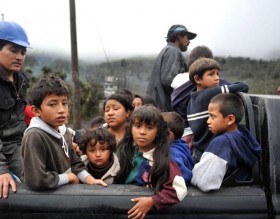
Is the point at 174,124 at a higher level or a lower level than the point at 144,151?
higher

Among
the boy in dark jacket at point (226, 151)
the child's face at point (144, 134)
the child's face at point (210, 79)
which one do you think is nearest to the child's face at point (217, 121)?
the boy in dark jacket at point (226, 151)

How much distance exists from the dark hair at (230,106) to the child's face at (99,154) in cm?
77

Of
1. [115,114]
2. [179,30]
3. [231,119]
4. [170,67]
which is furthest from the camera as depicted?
[179,30]

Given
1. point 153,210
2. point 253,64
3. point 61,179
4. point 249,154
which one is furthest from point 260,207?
point 253,64

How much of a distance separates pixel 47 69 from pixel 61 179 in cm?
1371

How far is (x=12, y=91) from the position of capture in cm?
288

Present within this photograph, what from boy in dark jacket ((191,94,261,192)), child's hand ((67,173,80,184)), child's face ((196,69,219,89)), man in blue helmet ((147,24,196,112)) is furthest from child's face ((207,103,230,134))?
man in blue helmet ((147,24,196,112))

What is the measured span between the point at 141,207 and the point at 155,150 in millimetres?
414

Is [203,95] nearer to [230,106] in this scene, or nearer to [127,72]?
[230,106]

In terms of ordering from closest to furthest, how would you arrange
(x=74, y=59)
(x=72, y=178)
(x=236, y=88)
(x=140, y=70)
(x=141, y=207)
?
(x=141, y=207) < (x=72, y=178) < (x=236, y=88) < (x=74, y=59) < (x=140, y=70)

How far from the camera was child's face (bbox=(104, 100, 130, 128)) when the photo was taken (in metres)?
3.05

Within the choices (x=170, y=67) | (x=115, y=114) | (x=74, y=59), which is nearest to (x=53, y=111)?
(x=115, y=114)

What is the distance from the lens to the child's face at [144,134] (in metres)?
2.26

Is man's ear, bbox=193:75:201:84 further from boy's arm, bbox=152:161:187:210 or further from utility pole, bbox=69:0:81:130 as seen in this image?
utility pole, bbox=69:0:81:130
